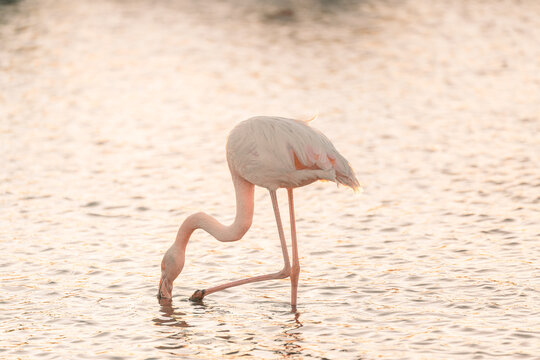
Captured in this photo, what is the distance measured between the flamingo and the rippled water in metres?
0.81

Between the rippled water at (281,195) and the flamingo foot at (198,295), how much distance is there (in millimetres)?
143

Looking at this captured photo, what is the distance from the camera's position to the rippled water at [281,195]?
9.31m

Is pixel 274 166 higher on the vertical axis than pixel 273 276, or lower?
higher

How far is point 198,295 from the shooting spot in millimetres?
10180

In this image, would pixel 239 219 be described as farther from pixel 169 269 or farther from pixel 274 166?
pixel 169 269

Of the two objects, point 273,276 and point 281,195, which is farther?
point 281,195

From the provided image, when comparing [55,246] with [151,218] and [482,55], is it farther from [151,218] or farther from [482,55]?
[482,55]

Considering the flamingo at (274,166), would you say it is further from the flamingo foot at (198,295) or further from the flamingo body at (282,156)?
the flamingo foot at (198,295)

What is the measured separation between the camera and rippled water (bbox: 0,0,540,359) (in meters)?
9.31

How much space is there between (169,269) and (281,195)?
15.5ft

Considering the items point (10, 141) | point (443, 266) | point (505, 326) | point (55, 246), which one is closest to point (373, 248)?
point (443, 266)

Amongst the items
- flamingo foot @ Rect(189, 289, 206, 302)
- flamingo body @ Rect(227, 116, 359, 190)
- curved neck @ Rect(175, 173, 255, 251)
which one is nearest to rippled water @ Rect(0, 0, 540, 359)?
flamingo foot @ Rect(189, 289, 206, 302)

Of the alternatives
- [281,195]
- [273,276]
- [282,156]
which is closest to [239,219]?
[273,276]

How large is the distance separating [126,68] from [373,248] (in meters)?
14.7
